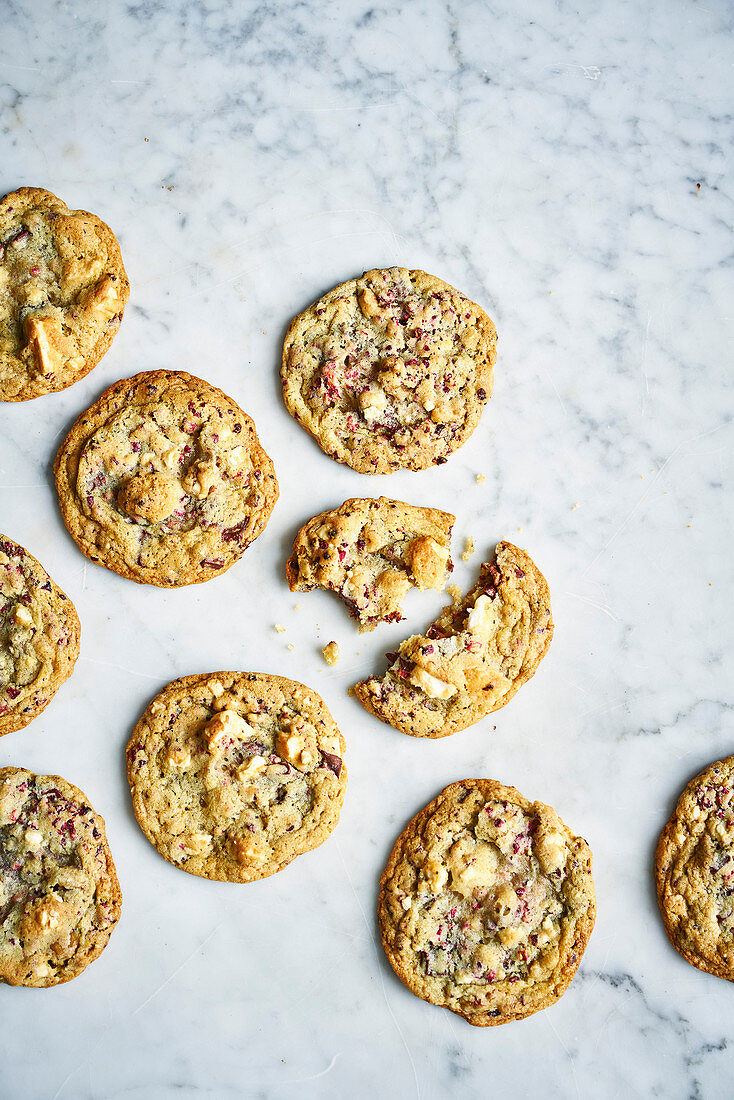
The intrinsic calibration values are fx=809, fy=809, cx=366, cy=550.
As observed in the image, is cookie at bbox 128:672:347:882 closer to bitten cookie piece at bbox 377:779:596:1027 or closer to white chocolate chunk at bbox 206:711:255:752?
white chocolate chunk at bbox 206:711:255:752

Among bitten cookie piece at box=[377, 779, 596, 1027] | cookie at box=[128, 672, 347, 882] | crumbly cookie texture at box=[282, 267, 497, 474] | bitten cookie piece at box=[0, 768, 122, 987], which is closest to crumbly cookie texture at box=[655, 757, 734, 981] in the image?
bitten cookie piece at box=[377, 779, 596, 1027]

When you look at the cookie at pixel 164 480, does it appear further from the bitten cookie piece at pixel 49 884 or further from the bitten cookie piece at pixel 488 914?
the bitten cookie piece at pixel 488 914

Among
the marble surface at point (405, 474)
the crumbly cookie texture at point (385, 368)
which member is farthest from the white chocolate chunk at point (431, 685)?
the crumbly cookie texture at point (385, 368)

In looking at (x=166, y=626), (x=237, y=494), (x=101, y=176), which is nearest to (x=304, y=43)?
(x=101, y=176)

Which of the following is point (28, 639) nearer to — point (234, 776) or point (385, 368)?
point (234, 776)

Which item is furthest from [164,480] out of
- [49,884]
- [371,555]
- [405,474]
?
[49,884]
